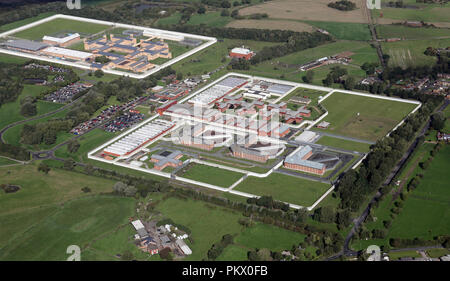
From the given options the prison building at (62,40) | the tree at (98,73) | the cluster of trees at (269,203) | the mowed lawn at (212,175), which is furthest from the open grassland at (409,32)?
the cluster of trees at (269,203)

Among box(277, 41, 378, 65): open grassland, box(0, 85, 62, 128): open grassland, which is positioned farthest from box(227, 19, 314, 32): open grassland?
box(0, 85, 62, 128): open grassland

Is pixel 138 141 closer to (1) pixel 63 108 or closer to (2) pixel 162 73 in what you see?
(1) pixel 63 108

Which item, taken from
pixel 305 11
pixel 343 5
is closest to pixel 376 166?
pixel 305 11

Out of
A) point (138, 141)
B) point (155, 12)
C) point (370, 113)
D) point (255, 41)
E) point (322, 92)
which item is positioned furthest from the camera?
point (155, 12)

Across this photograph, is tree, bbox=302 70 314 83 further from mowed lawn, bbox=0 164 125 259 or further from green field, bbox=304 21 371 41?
mowed lawn, bbox=0 164 125 259

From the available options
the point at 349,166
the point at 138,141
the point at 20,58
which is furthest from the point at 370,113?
Answer: the point at 20,58

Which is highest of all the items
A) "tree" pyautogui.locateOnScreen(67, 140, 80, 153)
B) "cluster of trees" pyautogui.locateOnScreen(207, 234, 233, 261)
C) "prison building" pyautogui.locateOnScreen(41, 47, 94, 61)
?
"prison building" pyautogui.locateOnScreen(41, 47, 94, 61)

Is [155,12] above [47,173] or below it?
above
